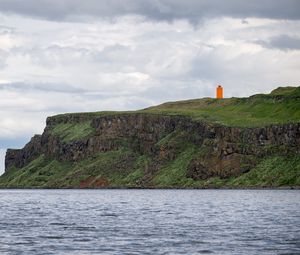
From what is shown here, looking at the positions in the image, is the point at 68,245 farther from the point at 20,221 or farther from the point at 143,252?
the point at 20,221

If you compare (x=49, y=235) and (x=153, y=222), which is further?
(x=153, y=222)

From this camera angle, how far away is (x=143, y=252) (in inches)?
2544

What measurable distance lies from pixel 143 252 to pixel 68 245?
27.4ft

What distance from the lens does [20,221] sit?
102688 mm

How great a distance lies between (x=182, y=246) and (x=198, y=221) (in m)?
29.9

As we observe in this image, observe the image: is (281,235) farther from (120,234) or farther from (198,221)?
(198,221)

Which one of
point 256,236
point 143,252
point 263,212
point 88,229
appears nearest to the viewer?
point 143,252

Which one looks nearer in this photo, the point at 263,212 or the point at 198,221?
the point at 198,221

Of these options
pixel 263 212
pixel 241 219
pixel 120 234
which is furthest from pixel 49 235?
pixel 263 212

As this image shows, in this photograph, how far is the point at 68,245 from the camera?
70188 millimetres

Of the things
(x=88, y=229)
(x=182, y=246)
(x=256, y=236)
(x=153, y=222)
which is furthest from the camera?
(x=153, y=222)

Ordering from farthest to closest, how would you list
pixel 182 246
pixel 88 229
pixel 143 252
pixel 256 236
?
pixel 88 229 → pixel 256 236 → pixel 182 246 → pixel 143 252

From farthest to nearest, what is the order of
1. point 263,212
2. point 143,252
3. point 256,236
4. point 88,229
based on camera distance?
point 263,212 < point 88,229 < point 256,236 < point 143,252

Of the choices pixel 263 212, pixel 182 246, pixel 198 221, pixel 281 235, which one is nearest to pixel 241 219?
pixel 198 221
